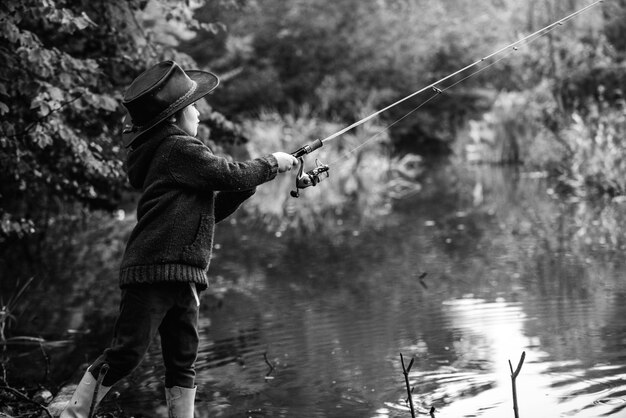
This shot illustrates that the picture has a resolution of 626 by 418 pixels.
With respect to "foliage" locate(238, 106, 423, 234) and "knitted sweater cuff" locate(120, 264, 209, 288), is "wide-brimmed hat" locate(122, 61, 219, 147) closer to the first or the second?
"knitted sweater cuff" locate(120, 264, 209, 288)

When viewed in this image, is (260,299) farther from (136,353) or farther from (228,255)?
(136,353)

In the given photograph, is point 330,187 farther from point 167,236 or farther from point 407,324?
point 167,236

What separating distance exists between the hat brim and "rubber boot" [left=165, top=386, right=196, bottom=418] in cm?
102

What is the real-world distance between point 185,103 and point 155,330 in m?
0.91

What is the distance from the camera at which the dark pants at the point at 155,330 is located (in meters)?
3.61

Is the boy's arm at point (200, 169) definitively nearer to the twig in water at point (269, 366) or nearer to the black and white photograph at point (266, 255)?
the black and white photograph at point (266, 255)

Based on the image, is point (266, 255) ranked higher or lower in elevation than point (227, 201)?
higher

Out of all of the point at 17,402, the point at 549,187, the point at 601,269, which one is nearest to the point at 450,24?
the point at 549,187

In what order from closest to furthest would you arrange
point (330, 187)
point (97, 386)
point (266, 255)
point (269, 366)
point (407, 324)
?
point (97, 386) → point (269, 366) → point (407, 324) → point (266, 255) → point (330, 187)

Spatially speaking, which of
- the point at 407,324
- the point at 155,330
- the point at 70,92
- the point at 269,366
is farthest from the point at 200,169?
the point at 70,92

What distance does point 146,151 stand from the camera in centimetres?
378

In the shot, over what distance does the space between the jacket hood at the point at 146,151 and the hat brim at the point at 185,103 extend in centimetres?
4

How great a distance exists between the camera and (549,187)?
14.9m

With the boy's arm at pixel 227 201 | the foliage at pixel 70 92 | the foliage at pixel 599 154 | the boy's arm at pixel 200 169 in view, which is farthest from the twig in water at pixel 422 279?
the foliage at pixel 599 154
